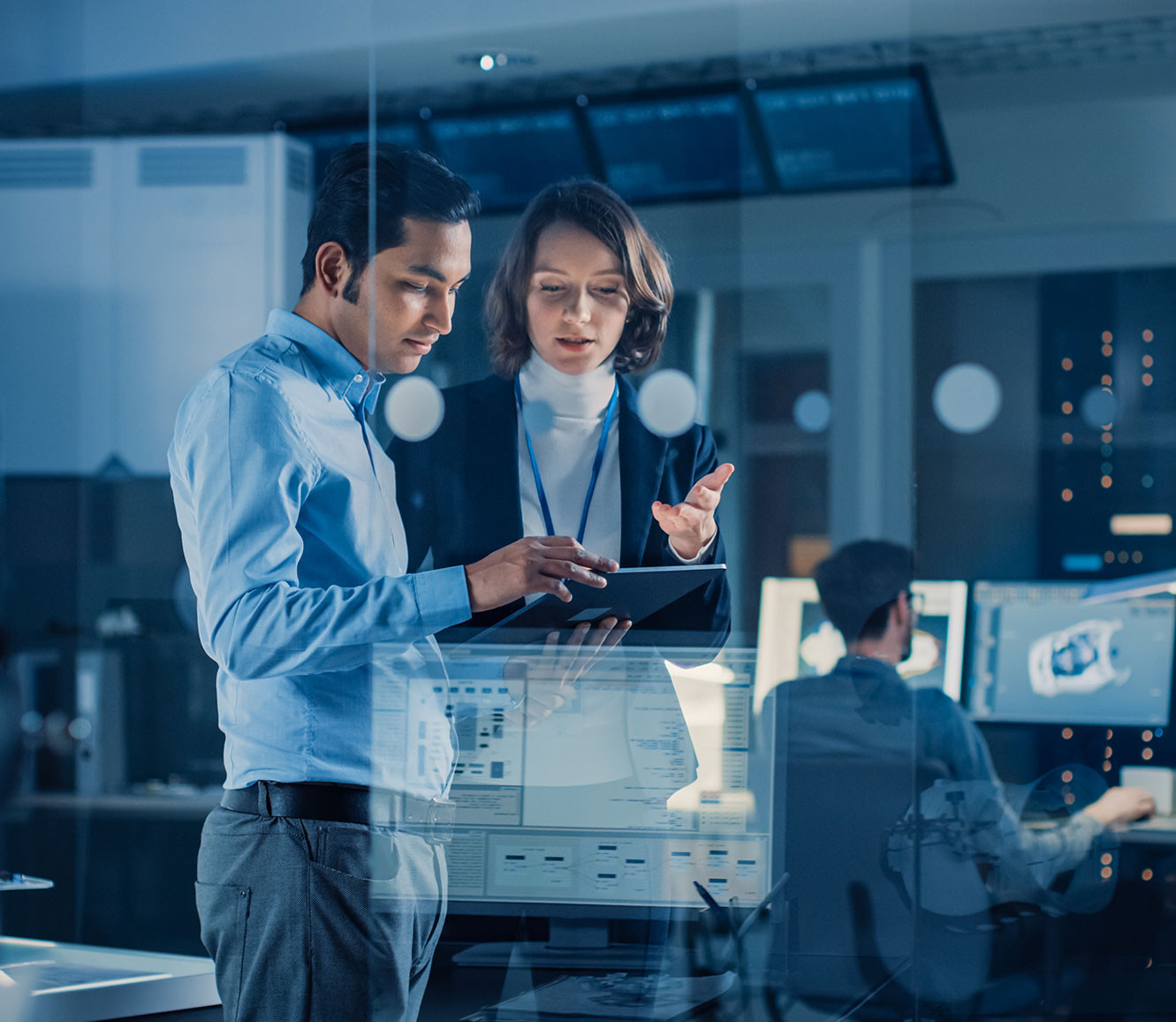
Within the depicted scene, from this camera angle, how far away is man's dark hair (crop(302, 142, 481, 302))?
173cm

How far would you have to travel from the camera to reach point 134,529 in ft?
12.7

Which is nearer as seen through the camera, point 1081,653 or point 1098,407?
point 1081,653

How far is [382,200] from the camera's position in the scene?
1.75 m

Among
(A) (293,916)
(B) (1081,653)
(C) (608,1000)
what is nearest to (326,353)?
(A) (293,916)

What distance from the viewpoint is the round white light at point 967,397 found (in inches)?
117

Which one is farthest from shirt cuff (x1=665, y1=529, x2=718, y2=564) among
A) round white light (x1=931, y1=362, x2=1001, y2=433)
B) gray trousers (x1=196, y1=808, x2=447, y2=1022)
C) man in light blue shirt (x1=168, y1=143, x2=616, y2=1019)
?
round white light (x1=931, y1=362, x2=1001, y2=433)

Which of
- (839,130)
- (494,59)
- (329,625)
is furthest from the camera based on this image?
(839,130)

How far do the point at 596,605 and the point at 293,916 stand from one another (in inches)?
21.4

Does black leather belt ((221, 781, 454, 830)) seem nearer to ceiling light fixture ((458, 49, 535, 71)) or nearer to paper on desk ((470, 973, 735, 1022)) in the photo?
paper on desk ((470, 973, 735, 1022))

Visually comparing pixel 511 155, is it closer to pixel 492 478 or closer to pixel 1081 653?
pixel 492 478

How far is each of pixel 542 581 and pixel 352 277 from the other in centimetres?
50

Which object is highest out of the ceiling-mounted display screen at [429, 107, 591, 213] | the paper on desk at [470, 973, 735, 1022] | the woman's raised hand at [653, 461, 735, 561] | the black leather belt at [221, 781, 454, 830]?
the ceiling-mounted display screen at [429, 107, 591, 213]

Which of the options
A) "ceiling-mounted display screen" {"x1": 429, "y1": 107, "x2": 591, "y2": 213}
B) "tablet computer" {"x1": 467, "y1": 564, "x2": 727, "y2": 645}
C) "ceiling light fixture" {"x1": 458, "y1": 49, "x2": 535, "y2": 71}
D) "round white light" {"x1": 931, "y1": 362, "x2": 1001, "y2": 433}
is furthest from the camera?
"round white light" {"x1": 931, "y1": 362, "x2": 1001, "y2": 433}

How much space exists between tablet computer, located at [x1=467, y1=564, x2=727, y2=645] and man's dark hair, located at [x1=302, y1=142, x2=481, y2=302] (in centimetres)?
54
